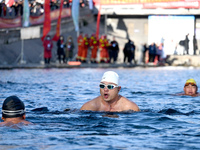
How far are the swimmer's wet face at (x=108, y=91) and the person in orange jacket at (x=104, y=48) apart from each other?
97.2 feet

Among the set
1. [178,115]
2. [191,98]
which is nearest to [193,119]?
[178,115]

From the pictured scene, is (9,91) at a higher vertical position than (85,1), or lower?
lower

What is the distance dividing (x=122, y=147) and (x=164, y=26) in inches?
1880

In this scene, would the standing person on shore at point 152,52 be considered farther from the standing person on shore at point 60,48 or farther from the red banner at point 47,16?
the red banner at point 47,16

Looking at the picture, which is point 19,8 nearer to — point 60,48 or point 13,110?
point 60,48

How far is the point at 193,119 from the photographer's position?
10203 mm

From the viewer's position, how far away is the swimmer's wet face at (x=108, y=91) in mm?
9391

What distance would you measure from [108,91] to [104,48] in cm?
3003

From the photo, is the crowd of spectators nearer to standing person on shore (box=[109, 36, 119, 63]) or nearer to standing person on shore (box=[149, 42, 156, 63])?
standing person on shore (box=[109, 36, 119, 63])

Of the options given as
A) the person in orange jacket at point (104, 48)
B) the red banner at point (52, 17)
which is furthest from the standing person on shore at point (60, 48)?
the person in orange jacket at point (104, 48)

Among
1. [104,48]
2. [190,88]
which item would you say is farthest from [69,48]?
[190,88]

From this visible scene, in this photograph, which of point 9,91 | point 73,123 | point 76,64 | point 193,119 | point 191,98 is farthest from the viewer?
point 76,64

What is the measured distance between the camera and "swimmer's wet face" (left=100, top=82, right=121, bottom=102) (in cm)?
939

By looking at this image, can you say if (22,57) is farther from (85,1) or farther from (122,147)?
(122,147)
